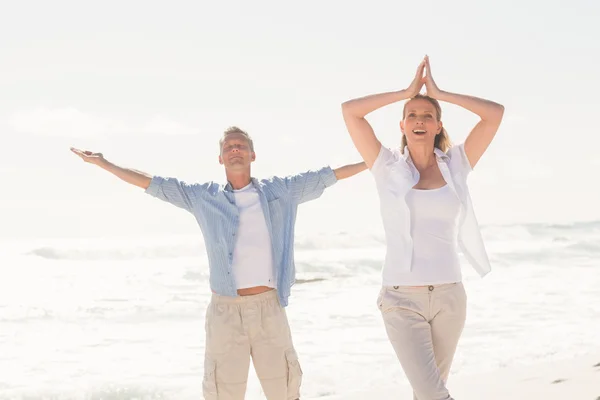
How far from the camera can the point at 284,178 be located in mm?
4758

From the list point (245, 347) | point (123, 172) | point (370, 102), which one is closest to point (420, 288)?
point (370, 102)

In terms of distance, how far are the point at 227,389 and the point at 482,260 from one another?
159cm

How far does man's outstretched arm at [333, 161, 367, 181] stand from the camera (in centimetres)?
470

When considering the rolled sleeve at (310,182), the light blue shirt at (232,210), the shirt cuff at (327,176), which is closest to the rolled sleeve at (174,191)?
the light blue shirt at (232,210)

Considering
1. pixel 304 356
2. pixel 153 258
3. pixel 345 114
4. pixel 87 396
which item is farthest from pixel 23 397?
pixel 153 258

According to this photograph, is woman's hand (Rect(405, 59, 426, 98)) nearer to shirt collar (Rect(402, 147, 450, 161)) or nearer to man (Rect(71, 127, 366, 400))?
shirt collar (Rect(402, 147, 450, 161))

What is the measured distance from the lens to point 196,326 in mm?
12117

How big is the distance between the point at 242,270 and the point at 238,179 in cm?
56

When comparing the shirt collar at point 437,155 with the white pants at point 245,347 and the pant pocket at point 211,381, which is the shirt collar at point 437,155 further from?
the pant pocket at point 211,381

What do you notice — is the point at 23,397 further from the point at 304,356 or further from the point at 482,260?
the point at 482,260

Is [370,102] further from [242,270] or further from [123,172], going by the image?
[123,172]

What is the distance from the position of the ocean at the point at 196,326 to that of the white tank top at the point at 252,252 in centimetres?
355

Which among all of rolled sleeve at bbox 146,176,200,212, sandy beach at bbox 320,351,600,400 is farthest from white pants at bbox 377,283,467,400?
sandy beach at bbox 320,351,600,400

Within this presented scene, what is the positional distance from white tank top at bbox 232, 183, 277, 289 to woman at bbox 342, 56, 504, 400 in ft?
2.50
